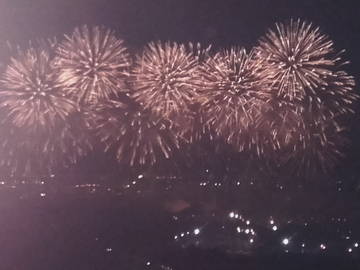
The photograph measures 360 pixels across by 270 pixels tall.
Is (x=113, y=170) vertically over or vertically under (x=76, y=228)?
over

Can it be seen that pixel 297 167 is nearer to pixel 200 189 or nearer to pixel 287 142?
pixel 287 142

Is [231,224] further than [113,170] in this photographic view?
No

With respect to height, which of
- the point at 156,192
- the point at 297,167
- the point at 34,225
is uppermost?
the point at 297,167

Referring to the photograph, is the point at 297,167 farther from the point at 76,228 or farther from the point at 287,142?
the point at 76,228

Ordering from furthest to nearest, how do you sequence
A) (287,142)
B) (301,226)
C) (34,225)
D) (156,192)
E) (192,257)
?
(287,142)
(156,192)
(301,226)
(34,225)
(192,257)

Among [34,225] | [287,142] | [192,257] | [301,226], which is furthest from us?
[287,142]

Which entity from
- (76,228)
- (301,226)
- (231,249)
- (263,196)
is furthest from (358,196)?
(76,228)

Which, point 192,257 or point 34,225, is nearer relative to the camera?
point 192,257

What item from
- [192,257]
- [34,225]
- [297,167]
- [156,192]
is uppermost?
[297,167]

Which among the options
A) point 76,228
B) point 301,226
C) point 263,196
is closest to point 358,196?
point 263,196
